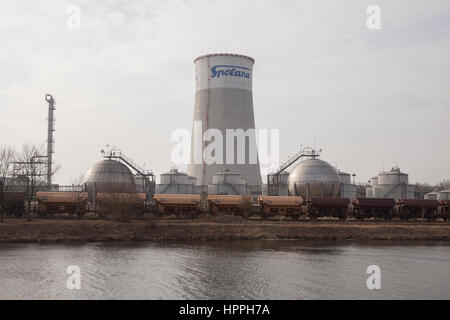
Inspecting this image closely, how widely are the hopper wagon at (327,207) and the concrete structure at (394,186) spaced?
22488 mm

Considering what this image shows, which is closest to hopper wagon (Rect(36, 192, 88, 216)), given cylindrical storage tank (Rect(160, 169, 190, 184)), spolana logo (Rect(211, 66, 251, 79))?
cylindrical storage tank (Rect(160, 169, 190, 184))

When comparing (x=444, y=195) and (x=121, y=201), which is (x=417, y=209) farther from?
(x=121, y=201)

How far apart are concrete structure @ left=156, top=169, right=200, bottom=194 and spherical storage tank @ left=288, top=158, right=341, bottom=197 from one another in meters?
13.6

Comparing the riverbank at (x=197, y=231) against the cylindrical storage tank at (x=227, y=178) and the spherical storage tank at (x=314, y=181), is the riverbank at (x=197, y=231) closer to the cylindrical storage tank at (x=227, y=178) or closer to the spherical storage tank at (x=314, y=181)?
the spherical storage tank at (x=314, y=181)

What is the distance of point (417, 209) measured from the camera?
4700cm

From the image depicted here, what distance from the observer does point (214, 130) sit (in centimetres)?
5984

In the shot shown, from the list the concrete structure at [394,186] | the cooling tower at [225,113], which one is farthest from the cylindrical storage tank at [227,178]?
the concrete structure at [394,186]

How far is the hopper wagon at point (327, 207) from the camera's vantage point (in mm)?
44500

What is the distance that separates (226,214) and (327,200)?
411 inches

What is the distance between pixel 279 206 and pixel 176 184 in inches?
772

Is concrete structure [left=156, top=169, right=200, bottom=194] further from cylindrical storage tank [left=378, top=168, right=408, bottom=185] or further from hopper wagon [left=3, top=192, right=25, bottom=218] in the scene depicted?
cylindrical storage tank [left=378, top=168, right=408, bottom=185]

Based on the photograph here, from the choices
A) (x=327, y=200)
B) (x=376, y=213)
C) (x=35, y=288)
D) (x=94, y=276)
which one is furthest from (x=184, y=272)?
(x=376, y=213)

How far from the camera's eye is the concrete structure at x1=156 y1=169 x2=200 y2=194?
59469mm

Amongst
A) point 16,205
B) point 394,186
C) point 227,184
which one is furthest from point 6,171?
point 394,186
